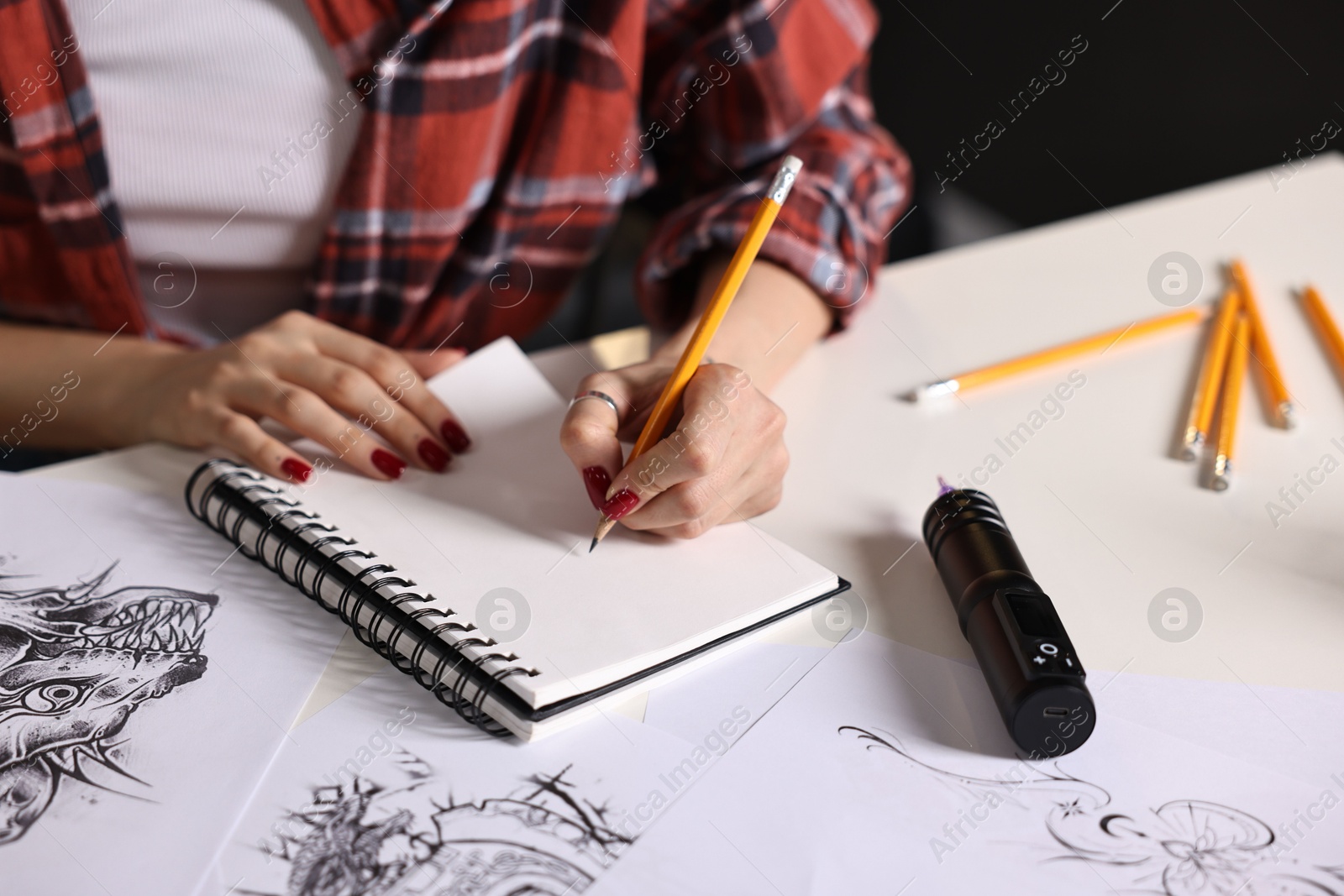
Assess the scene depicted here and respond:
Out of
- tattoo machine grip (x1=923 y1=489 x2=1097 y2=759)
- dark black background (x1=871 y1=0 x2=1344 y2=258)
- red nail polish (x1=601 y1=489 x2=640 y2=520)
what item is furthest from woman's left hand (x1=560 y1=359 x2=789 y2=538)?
dark black background (x1=871 y1=0 x2=1344 y2=258)

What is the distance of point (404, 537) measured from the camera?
0.54m

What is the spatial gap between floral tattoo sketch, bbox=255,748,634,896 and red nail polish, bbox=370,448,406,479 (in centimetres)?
21

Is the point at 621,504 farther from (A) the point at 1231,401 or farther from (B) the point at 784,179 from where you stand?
(A) the point at 1231,401

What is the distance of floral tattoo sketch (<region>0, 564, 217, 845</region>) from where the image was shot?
1.41 ft

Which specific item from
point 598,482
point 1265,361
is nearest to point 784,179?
point 598,482

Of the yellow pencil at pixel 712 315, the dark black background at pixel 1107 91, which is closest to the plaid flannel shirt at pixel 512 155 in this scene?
the yellow pencil at pixel 712 315

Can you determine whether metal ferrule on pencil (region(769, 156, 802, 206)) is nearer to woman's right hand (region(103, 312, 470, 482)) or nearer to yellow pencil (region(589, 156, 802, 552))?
yellow pencil (region(589, 156, 802, 552))

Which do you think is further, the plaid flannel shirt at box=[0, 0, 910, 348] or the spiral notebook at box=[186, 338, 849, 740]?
the plaid flannel shirt at box=[0, 0, 910, 348]

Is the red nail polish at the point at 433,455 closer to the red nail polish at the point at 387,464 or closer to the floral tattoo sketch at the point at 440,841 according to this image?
the red nail polish at the point at 387,464

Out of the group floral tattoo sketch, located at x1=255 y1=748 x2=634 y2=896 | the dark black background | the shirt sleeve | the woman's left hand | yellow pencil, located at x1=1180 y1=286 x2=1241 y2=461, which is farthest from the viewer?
the dark black background

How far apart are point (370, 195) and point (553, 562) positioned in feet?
1.26

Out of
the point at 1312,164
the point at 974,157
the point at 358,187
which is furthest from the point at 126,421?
the point at 974,157

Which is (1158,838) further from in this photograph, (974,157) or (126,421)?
(974,157)

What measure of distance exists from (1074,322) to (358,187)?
22.2 inches
